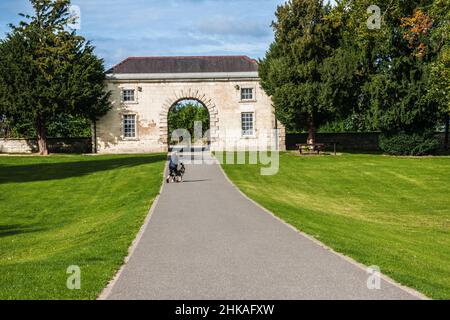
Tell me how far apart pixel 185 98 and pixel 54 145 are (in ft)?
40.0

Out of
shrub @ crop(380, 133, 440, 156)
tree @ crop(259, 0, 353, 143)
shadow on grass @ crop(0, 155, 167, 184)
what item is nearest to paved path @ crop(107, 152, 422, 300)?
shadow on grass @ crop(0, 155, 167, 184)

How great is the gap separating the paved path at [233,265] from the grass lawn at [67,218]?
0.64 m

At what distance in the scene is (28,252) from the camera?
47.4ft

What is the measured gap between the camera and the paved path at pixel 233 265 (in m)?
8.16

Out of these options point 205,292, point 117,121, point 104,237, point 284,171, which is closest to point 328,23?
point 284,171

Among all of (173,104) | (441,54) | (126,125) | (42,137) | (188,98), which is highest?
(441,54)

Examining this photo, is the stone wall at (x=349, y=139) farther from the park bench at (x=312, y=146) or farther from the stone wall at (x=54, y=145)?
the stone wall at (x=54, y=145)

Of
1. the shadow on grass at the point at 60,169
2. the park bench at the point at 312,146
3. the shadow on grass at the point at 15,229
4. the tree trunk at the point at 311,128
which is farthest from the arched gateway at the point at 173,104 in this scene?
the shadow on grass at the point at 15,229

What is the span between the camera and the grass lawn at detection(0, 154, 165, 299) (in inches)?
373

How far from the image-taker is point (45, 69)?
4438 centimetres

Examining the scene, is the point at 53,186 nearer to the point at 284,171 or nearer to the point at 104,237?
the point at 284,171

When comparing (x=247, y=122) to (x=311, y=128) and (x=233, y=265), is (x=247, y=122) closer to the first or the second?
(x=311, y=128)

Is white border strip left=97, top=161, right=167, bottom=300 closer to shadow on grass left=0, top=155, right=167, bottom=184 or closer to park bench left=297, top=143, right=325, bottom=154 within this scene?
shadow on grass left=0, top=155, right=167, bottom=184

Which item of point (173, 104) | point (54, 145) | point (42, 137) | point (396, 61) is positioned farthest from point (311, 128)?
point (54, 145)
